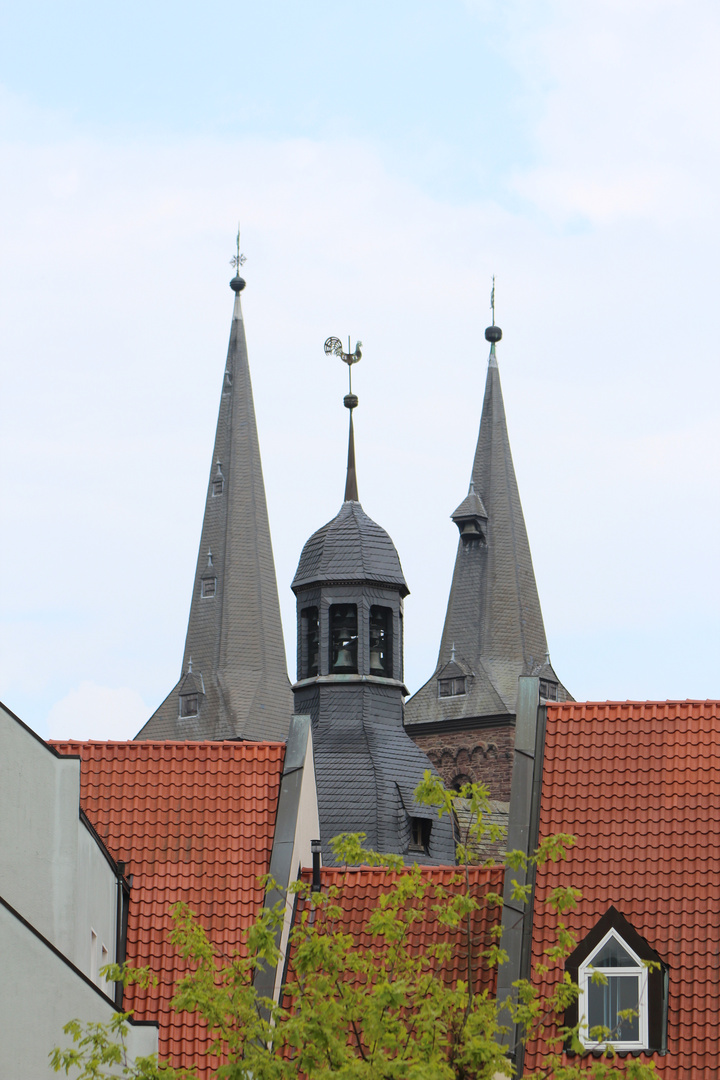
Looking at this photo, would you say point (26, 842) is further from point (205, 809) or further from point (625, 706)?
point (625, 706)

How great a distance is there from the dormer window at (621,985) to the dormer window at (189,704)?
203 ft

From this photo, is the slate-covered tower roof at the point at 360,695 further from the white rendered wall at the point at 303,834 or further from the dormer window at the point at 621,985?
the dormer window at the point at 621,985

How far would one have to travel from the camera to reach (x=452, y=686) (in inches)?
3312

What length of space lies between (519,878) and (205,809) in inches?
160

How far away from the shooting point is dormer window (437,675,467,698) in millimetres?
83750

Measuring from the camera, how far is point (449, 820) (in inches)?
1729

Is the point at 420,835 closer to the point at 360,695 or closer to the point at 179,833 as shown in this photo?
the point at 360,695

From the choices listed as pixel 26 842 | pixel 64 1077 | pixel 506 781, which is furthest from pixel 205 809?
pixel 506 781

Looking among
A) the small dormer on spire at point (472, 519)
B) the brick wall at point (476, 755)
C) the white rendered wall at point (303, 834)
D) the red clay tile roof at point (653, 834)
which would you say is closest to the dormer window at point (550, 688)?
the brick wall at point (476, 755)

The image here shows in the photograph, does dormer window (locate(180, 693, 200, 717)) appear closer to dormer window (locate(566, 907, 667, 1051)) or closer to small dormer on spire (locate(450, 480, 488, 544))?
small dormer on spire (locate(450, 480, 488, 544))

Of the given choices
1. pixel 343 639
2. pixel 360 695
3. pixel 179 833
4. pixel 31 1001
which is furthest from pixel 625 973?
pixel 343 639

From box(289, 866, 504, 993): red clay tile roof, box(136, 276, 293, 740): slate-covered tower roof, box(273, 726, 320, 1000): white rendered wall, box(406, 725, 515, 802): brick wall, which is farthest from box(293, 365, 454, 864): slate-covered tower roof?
box(406, 725, 515, 802): brick wall

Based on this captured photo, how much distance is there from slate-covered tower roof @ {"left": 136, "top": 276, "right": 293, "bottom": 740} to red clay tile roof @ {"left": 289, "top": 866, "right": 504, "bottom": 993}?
187 feet

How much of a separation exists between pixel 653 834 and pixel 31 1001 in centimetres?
770
